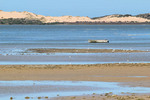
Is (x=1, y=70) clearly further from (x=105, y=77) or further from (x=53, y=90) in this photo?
(x=53, y=90)

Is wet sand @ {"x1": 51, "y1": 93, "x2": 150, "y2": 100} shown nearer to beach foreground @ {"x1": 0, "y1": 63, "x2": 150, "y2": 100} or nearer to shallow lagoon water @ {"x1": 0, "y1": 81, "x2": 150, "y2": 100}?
beach foreground @ {"x1": 0, "y1": 63, "x2": 150, "y2": 100}

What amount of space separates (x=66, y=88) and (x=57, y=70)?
24.3ft

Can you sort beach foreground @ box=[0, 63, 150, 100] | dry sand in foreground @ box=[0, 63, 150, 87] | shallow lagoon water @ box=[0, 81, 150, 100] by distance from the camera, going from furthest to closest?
1. dry sand in foreground @ box=[0, 63, 150, 87]
2. beach foreground @ box=[0, 63, 150, 100]
3. shallow lagoon water @ box=[0, 81, 150, 100]

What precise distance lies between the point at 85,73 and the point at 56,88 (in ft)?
19.6

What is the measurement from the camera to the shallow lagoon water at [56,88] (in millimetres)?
17703

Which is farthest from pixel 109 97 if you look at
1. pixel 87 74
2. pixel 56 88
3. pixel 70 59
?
pixel 70 59

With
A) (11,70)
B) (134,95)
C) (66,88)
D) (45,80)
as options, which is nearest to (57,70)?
(11,70)

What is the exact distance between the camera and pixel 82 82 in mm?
21375

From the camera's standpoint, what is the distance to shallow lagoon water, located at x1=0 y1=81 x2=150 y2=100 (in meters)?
17.7

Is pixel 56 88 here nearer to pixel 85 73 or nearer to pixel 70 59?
pixel 85 73

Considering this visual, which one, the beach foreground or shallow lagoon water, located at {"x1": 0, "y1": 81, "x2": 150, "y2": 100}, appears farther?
the beach foreground

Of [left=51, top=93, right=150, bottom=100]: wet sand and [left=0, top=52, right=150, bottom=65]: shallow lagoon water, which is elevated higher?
[left=51, top=93, right=150, bottom=100]: wet sand

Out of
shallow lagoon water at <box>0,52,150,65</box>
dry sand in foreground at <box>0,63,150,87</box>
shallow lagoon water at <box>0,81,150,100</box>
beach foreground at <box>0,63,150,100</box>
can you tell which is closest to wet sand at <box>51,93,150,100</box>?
beach foreground at <box>0,63,150,100</box>

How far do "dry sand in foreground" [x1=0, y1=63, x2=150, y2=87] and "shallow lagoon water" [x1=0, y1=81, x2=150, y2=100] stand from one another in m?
1.35
